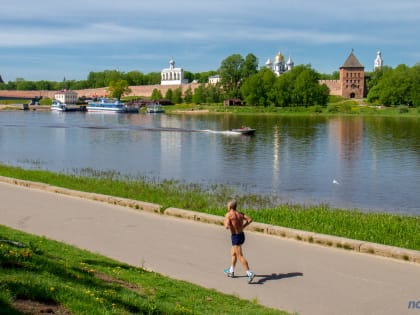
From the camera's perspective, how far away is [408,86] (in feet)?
311

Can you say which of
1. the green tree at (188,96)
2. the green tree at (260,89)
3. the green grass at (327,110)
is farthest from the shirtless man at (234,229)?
the green tree at (188,96)

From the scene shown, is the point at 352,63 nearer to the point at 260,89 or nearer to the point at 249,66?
the point at 249,66

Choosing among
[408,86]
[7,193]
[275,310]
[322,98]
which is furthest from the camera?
[322,98]

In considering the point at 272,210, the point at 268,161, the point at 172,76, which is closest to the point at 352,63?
the point at 172,76

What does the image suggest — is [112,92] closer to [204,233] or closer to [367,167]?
[367,167]

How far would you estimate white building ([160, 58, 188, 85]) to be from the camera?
187 m

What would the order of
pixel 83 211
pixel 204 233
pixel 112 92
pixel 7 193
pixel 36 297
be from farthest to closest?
pixel 112 92 → pixel 7 193 → pixel 83 211 → pixel 204 233 → pixel 36 297

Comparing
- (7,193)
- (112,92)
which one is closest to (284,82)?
(112,92)

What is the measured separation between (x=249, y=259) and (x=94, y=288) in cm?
313

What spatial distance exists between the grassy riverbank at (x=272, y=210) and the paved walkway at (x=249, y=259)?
1637mm

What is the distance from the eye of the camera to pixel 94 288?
20.4 feet

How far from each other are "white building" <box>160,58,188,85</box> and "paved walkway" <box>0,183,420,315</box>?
17440 centimetres

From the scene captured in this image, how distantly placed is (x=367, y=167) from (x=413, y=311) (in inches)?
839

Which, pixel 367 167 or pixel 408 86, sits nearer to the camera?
pixel 367 167
